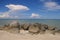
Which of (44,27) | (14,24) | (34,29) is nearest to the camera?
(34,29)

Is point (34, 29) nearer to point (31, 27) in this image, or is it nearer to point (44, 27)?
point (31, 27)

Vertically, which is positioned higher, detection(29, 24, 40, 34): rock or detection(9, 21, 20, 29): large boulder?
detection(9, 21, 20, 29): large boulder

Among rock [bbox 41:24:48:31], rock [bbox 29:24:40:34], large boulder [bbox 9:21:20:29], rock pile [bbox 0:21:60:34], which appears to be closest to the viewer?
rock [bbox 29:24:40:34]

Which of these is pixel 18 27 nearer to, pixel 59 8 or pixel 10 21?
pixel 10 21

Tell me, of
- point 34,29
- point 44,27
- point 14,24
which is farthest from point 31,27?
point 14,24

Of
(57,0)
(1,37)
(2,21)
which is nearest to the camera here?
(1,37)

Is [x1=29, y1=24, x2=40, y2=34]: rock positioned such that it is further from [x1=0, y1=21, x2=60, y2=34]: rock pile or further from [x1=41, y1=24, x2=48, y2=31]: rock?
[x1=41, y1=24, x2=48, y2=31]: rock

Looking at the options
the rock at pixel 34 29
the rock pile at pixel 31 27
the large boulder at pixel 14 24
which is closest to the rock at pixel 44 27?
the rock pile at pixel 31 27

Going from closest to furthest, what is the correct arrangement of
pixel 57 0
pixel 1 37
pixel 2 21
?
pixel 1 37, pixel 57 0, pixel 2 21

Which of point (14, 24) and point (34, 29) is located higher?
point (14, 24)

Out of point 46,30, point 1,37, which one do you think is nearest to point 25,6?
point 46,30

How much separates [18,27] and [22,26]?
0.10m

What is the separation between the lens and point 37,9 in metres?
2.92

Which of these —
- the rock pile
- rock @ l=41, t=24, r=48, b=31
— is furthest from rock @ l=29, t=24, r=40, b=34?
rock @ l=41, t=24, r=48, b=31
